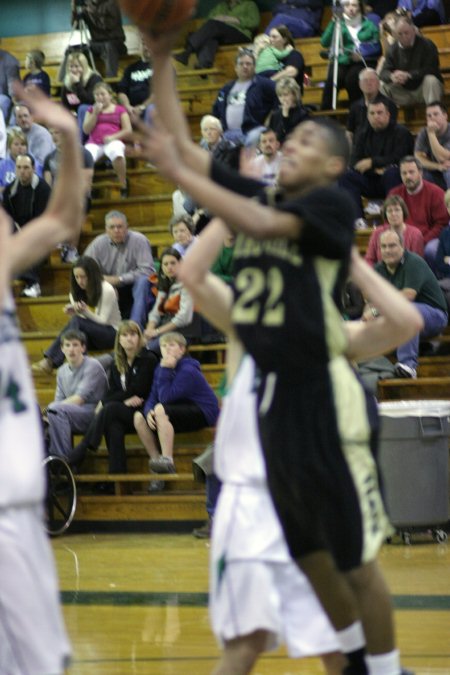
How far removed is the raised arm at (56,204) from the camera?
12.1ft

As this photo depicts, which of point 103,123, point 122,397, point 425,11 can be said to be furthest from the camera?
point 425,11

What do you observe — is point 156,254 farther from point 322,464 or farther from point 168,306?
point 322,464

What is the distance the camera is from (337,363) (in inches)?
154

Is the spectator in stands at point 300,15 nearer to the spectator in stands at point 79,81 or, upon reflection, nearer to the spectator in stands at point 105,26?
the spectator in stands at point 105,26

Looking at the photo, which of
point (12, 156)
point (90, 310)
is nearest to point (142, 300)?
point (90, 310)

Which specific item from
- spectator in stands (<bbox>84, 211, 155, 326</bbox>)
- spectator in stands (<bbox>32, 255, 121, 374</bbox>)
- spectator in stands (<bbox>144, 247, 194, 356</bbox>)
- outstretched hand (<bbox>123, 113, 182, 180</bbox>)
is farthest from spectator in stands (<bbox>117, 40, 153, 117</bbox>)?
outstretched hand (<bbox>123, 113, 182, 180</bbox>)

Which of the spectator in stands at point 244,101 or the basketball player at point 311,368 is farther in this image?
the spectator in stands at point 244,101

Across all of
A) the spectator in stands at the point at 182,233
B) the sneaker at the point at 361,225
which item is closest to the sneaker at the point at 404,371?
the sneaker at the point at 361,225

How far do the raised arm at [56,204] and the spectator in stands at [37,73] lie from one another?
11.2m

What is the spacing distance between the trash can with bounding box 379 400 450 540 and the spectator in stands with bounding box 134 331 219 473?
1716mm

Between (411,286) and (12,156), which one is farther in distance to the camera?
(12,156)

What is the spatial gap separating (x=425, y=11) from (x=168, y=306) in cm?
512

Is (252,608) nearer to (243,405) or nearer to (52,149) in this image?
(243,405)

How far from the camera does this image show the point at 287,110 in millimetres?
12555
